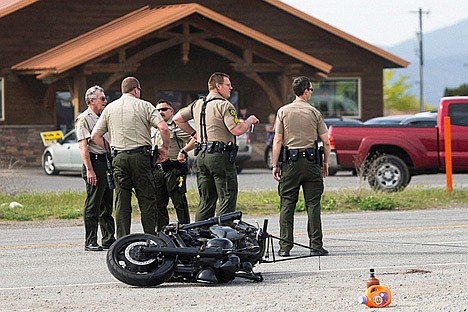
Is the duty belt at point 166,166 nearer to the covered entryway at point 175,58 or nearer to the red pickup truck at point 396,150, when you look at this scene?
the red pickup truck at point 396,150

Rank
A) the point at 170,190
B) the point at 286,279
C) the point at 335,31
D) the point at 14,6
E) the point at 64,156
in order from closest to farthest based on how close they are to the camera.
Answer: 1. the point at 286,279
2. the point at 170,190
3. the point at 64,156
4. the point at 14,6
5. the point at 335,31

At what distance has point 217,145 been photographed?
1312cm

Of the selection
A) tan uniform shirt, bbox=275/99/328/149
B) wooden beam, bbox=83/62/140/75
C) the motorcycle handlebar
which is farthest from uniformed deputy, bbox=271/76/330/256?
wooden beam, bbox=83/62/140/75

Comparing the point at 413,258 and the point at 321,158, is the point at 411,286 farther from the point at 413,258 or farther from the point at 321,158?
the point at 321,158

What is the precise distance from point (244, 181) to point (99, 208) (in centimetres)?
1569

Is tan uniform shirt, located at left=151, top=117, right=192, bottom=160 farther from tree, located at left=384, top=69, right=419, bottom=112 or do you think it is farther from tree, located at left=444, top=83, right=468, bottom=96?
tree, located at left=384, top=69, right=419, bottom=112

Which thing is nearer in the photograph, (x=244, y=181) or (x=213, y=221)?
(x=213, y=221)

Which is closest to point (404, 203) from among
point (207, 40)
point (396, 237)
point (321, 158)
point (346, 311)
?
point (396, 237)

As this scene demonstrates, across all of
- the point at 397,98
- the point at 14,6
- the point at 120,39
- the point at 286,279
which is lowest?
the point at 286,279

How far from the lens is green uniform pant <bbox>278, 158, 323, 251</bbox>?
13188 mm

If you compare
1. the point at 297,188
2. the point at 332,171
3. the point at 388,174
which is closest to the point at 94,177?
the point at 297,188

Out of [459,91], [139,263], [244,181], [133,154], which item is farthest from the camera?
[459,91]

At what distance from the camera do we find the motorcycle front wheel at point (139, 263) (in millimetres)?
10641

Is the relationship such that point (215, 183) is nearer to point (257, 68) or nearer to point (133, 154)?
point (133, 154)
